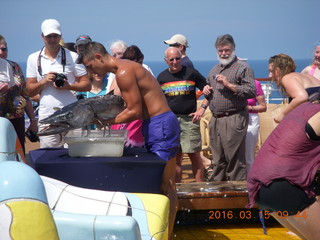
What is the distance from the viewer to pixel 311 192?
10.6 ft

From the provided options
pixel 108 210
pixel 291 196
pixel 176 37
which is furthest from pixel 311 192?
pixel 176 37

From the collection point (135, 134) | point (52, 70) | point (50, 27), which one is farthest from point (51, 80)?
point (135, 134)

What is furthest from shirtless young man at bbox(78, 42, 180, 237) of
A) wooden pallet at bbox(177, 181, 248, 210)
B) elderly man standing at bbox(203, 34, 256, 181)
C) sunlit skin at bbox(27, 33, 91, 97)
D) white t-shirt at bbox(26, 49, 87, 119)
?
elderly man standing at bbox(203, 34, 256, 181)

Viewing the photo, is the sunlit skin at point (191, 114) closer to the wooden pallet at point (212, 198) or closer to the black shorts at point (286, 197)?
the wooden pallet at point (212, 198)

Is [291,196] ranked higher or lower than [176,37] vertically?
lower

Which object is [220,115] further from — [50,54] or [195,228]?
[50,54]

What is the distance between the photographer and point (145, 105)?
4492 millimetres

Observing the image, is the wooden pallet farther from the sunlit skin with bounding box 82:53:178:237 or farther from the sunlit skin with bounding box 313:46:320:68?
the sunlit skin with bounding box 313:46:320:68

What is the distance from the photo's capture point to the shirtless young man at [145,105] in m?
4.30

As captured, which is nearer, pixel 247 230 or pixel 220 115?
pixel 247 230

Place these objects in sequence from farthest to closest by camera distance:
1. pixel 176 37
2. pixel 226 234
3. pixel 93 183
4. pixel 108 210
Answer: pixel 176 37
pixel 226 234
pixel 93 183
pixel 108 210

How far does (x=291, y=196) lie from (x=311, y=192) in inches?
4.8

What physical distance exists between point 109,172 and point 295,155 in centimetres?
155

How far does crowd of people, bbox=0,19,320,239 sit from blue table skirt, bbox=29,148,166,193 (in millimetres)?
187
